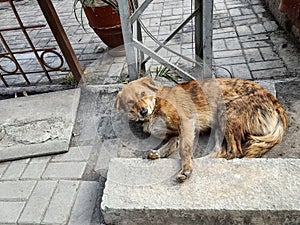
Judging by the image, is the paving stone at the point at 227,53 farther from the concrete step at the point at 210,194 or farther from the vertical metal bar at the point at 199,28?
the concrete step at the point at 210,194

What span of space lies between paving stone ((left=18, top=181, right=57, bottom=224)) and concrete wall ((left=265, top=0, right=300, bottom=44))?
322cm

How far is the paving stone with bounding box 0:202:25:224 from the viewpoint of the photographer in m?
1.99

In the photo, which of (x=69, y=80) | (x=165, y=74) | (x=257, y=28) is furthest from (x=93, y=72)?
(x=257, y=28)

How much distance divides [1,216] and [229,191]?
1.61 metres

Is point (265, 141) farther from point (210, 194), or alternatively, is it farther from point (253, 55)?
point (253, 55)

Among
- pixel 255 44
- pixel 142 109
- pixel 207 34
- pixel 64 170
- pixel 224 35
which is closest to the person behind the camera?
pixel 142 109

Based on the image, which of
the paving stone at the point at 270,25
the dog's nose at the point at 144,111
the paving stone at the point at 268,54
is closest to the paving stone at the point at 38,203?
the dog's nose at the point at 144,111

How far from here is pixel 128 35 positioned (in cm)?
256

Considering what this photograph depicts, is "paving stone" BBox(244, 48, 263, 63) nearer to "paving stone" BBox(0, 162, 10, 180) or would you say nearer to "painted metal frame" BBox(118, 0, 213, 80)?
"painted metal frame" BBox(118, 0, 213, 80)

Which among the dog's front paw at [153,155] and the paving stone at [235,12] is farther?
the paving stone at [235,12]

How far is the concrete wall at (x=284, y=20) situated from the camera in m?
3.48

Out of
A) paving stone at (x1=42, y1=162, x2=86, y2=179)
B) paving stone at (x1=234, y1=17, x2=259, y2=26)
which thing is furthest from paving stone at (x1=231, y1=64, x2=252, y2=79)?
paving stone at (x1=42, y1=162, x2=86, y2=179)

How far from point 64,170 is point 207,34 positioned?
167cm

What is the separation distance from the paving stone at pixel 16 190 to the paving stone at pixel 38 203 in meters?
0.05
